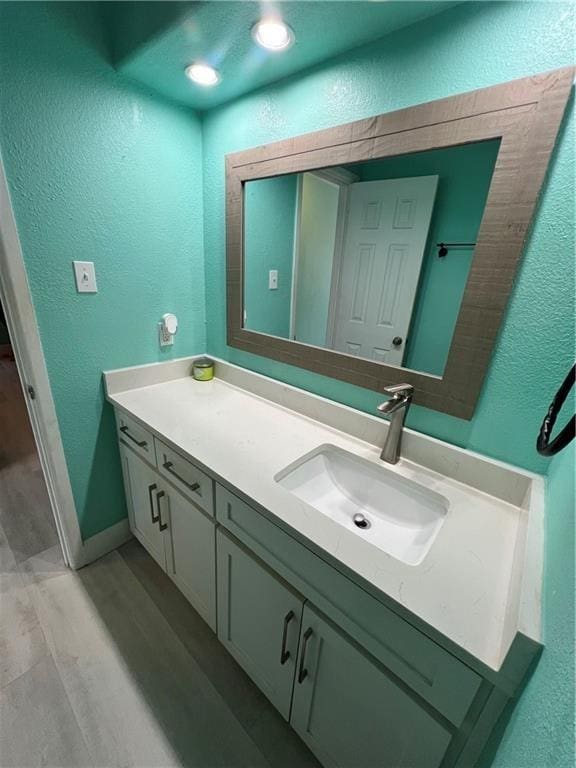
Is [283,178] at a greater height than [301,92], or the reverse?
[301,92]

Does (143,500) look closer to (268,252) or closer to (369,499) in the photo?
(369,499)

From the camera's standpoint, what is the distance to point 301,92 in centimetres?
106

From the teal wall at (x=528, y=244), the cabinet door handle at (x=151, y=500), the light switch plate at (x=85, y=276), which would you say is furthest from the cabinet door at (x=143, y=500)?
the teal wall at (x=528, y=244)

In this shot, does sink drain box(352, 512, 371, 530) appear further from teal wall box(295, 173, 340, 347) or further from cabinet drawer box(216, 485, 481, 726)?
teal wall box(295, 173, 340, 347)

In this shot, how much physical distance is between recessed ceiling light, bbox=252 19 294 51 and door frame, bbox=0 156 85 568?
0.86m

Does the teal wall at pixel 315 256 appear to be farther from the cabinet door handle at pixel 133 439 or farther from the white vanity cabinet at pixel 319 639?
the cabinet door handle at pixel 133 439

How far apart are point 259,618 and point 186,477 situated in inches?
19.0

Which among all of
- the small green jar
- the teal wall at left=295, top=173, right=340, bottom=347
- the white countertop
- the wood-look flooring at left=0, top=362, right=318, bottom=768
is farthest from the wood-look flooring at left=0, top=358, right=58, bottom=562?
the teal wall at left=295, top=173, right=340, bottom=347

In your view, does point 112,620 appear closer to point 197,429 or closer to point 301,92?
point 197,429

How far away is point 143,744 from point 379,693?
33.5 inches

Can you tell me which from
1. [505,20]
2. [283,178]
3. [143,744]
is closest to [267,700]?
[143,744]

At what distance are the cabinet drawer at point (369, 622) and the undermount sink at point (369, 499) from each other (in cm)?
17

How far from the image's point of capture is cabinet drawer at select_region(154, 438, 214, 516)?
101cm

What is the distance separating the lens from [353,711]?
771 millimetres
